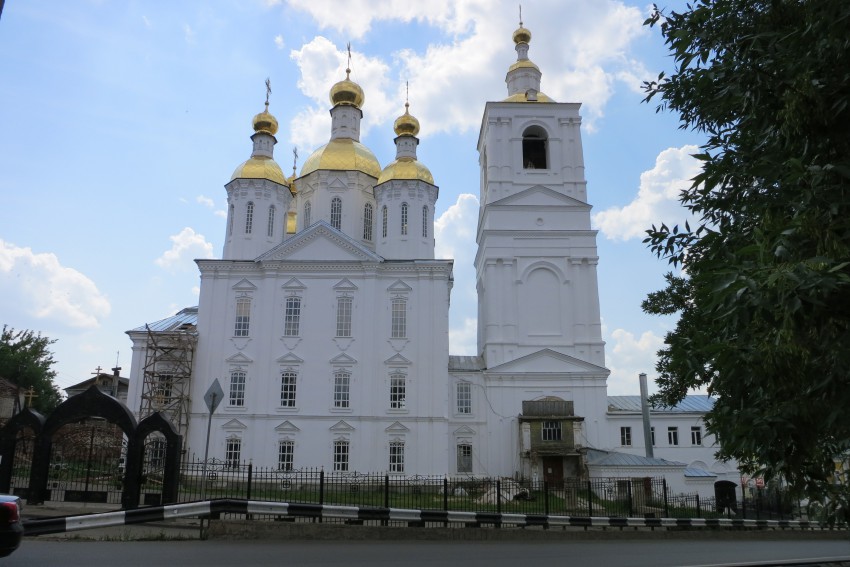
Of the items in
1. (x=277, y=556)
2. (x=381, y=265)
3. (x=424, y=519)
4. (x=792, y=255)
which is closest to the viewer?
→ (x=792, y=255)

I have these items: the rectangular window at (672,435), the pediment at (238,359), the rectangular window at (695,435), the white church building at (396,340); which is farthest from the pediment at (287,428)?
the rectangular window at (695,435)

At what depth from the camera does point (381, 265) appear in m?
33.3

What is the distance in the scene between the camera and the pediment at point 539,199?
123ft

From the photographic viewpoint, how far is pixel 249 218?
1405 inches

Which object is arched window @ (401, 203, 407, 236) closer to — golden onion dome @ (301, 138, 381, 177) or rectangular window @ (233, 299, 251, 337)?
golden onion dome @ (301, 138, 381, 177)

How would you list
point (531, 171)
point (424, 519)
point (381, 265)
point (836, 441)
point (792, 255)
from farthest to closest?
1. point (531, 171)
2. point (381, 265)
3. point (424, 519)
4. point (836, 441)
5. point (792, 255)

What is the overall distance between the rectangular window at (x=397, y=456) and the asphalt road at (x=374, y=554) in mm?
17960

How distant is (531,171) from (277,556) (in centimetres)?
3143

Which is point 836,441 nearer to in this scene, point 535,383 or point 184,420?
point 535,383

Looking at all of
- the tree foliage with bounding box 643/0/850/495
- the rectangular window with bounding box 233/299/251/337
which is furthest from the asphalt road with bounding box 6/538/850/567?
the rectangular window with bounding box 233/299/251/337

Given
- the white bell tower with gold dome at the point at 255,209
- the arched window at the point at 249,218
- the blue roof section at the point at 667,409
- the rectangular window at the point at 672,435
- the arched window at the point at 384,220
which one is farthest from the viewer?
the blue roof section at the point at 667,409

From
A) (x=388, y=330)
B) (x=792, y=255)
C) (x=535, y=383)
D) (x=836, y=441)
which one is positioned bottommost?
(x=836, y=441)

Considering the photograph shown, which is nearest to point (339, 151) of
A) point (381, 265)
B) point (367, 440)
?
point (381, 265)

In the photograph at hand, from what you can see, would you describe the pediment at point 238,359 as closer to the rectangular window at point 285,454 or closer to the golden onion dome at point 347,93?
the rectangular window at point 285,454
